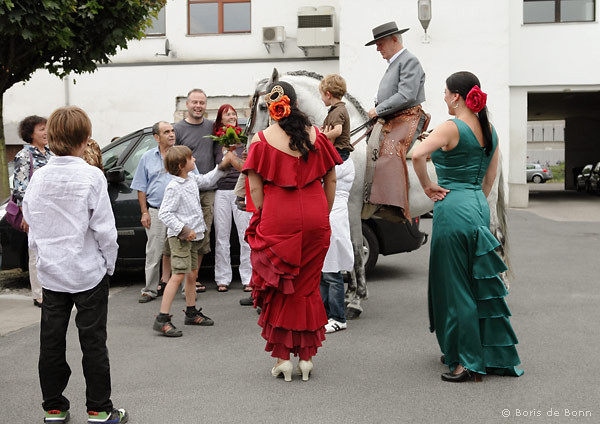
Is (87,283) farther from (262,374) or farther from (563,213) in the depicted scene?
(563,213)

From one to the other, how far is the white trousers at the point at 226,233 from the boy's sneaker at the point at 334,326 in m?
2.11

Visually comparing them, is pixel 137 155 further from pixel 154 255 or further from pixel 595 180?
pixel 595 180

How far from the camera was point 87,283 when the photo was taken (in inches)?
150

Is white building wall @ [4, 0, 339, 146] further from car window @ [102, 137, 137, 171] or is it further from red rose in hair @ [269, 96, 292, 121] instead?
red rose in hair @ [269, 96, 292, 121]

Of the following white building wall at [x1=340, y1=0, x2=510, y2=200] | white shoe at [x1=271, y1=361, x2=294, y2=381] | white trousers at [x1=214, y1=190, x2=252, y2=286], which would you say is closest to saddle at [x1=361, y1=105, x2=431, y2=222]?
white trousers at [x1=214, y1=190, x2=252, y2=286]

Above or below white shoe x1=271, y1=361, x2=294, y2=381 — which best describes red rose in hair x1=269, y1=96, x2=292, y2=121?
above

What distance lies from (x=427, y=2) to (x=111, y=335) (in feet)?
51.5

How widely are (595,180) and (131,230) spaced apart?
23.2m

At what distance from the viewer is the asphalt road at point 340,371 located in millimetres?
4066

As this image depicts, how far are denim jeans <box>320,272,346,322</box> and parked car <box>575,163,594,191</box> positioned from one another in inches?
972

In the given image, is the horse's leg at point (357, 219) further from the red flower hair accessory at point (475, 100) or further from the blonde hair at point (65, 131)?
the blonde hair at point (65, 131)

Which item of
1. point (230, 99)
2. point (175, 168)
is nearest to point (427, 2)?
point (230, 99)

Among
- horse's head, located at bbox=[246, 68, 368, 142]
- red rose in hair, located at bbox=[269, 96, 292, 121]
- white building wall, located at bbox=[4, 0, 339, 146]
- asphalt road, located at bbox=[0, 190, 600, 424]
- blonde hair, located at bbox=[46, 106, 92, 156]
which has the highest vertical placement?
white building wall, located at bbox=[4, 0, 339, 146]

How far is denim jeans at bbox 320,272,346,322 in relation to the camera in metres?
6.03
